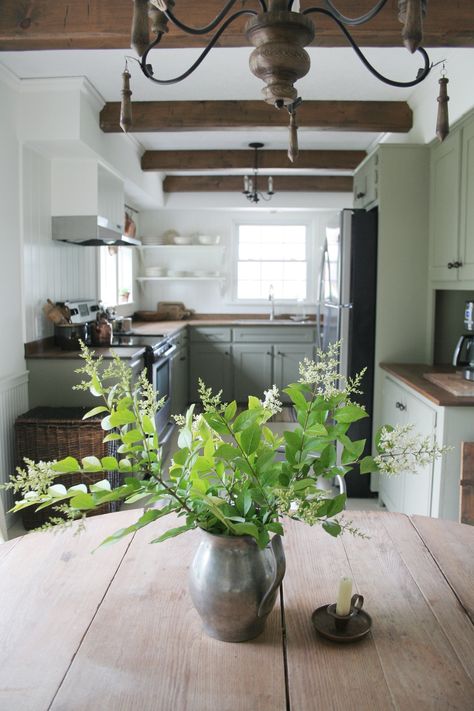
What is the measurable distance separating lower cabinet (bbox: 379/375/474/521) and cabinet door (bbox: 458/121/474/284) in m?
0.66

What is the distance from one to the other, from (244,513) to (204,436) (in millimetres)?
154

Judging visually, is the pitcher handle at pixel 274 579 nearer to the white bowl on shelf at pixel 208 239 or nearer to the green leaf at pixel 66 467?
the green leaf at pixel 66 467

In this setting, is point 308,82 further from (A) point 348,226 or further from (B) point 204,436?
(B) point 204,436

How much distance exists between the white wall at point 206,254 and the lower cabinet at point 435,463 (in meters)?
4.31

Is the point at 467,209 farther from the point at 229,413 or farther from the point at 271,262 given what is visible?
the point at 271,262

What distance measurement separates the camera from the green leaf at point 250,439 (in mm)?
1044

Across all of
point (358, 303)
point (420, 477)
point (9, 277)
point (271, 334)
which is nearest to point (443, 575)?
point (420, 477)

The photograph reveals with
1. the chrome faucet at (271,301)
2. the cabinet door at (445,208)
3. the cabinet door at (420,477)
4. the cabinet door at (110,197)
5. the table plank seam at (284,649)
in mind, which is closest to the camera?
the table plank seam at (284,649)

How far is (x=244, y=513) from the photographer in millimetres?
1036

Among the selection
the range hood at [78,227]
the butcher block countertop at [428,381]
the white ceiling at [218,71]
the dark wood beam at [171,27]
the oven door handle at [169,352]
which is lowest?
the oven door handle at [169,352]

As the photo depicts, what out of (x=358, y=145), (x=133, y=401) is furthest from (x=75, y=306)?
(x=133, y=401)

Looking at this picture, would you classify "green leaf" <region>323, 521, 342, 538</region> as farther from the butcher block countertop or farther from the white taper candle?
the butcher block countertop

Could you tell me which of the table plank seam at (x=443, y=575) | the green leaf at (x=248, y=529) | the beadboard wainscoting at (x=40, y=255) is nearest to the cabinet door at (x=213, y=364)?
the beadboard wainscoting at (x=40, y=255)

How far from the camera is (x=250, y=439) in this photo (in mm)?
1046
